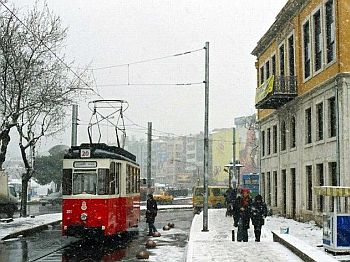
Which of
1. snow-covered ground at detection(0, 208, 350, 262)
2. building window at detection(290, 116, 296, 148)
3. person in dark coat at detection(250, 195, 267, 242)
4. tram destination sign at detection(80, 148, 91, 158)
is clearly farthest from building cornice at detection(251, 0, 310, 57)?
A: tram destination sign at detection(80, 148, 91, 158)

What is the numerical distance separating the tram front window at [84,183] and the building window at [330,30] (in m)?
11.7

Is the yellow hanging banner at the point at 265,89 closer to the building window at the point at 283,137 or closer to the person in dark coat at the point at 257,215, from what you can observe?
the building window at the point at 283,137

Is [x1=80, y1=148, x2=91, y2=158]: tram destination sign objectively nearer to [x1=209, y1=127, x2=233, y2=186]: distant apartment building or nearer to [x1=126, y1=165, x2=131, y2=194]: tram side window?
[x1=126, y1=165, x2=131, y2=194]: tram side window

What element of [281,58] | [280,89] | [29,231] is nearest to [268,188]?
[281,58]

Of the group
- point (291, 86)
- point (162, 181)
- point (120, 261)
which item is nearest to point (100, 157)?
point (120, 261)

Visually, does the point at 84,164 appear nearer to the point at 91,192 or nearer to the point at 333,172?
the point at 91,192

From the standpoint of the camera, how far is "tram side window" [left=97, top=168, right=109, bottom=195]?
69.7 feet

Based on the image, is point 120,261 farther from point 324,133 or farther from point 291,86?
point 291,86

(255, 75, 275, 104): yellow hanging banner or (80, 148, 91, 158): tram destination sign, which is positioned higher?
(255, 75, 275, 104): yellow hanging banner

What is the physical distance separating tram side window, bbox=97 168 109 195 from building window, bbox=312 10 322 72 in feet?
40.1

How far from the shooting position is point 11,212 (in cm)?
3597

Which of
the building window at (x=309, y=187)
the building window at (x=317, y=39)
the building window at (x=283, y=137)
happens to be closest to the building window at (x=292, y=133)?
the building window at (x=283, y=137)

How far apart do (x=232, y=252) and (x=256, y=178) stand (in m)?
30.0

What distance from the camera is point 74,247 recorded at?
69.9 ft
